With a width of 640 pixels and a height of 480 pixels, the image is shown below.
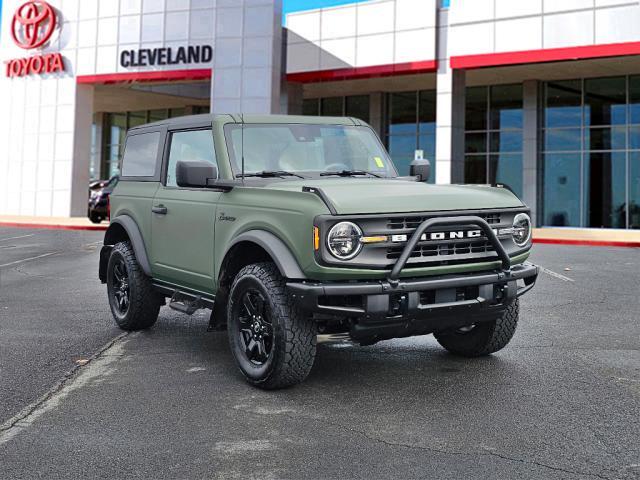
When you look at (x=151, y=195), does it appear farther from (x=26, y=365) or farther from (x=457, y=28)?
(x=457, y=28)

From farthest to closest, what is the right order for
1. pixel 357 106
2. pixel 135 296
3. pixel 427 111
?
pixel 357 106 → pixel 427 111 → pixel 135 296

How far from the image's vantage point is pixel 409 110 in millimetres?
32406

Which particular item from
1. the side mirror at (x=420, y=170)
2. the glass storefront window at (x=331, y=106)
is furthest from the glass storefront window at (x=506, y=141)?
the side mirror at (x=420, y=170)

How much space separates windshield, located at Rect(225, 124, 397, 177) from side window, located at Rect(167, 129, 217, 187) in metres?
0.23

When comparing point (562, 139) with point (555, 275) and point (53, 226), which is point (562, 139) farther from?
point (53, 226)

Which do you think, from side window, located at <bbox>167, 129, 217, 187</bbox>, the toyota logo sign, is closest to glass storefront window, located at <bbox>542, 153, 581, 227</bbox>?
the toyota logo sign

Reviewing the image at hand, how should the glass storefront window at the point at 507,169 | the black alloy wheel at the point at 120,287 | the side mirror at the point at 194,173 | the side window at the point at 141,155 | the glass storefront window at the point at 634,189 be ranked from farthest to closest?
the glass storefront window at the point at 507,169 < the glass storefront window at the point at 634,189 < the black alloy wheel at the point at 120,287 < the side window at the point at 141,155 < the side mirror at the point at 194,173

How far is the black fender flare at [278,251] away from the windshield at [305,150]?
2.87 feet

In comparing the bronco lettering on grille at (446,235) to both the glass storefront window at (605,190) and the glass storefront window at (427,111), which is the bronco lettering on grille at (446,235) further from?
the glass storefront window at (427,111)

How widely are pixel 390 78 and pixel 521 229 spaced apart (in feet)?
82.1

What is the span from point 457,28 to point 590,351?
20.4 meters

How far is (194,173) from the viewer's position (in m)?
5.58

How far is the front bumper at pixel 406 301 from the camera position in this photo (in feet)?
15.6

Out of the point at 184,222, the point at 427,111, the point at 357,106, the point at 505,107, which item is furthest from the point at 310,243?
the point at 357,106
